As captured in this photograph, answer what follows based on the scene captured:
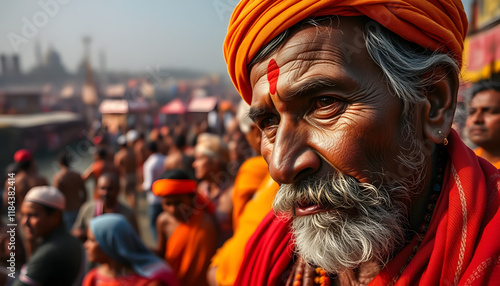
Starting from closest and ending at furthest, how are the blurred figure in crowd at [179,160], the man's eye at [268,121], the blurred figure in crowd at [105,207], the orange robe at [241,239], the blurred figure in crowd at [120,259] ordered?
1. the man's eye at [268,121]
2. the orange robe at [241,239]
3. the blurred figure in crowd at [120,259]
4. the blurred figure in crowd at [105,207]
5. the blurred figure in crowd at [179,160]

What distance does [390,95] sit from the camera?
128 cm

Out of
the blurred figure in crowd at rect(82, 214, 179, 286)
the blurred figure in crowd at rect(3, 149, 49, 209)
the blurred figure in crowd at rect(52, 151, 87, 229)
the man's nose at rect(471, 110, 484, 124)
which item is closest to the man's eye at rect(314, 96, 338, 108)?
the man's nose at rect(471, 110, 484, 124)

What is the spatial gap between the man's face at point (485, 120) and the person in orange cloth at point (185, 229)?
274cm

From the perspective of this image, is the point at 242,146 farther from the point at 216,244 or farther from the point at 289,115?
the point at 289,115

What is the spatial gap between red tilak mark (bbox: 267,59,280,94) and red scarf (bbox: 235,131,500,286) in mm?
686

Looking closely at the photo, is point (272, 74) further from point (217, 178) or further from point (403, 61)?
point (217, 178)

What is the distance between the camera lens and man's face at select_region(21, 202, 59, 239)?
4000mm

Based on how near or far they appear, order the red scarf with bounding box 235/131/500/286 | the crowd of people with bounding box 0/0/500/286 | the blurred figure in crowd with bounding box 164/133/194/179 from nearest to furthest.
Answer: the red scarf with bounding box 235/131/500/286, the crowd of people with bounding box 0/0/500/286, the blurred figure in crowd with bounding box 164/133/194/179

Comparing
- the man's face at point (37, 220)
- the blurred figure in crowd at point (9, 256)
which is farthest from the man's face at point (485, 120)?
the blurred figure in crowd at point (9, 256)

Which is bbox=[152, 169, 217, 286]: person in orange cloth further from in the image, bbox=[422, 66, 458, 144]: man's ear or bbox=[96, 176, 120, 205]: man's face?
bbox=[422, 66, 458, 144]: man's ear

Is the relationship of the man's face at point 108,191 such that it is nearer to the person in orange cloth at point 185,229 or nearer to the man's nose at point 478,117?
the person in orange cloth at point 185,229

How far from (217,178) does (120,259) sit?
265 centimetres

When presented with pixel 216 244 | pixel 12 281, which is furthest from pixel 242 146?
pixel 12 281

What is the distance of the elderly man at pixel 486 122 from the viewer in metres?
2.78
